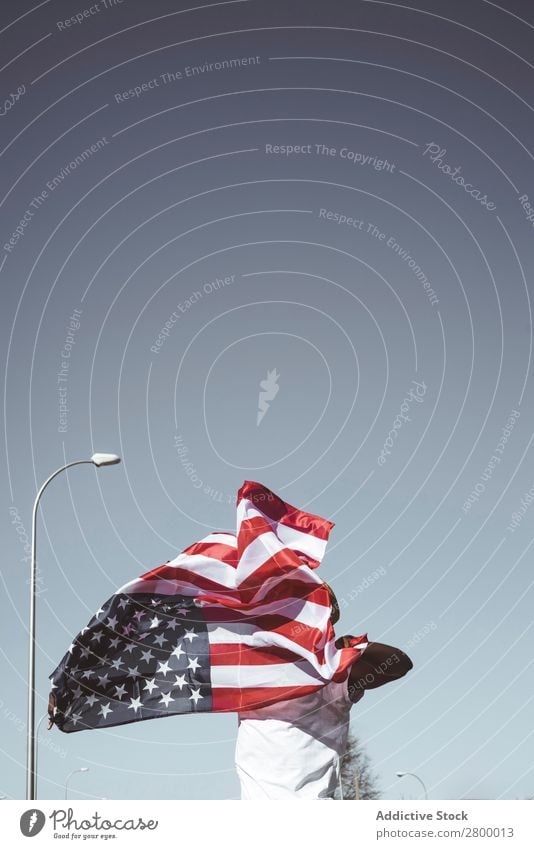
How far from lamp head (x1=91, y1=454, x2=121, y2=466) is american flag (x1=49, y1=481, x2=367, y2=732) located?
214 cm

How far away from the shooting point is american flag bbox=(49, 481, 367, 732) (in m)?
19.3

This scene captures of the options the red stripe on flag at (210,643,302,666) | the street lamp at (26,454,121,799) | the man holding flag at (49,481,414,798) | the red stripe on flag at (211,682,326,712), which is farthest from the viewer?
the red stripe on flag at (210,643,302,666)

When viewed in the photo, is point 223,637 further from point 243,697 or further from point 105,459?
point 105,459

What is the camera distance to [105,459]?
66.7ft

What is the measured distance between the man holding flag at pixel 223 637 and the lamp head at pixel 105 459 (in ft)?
6.99

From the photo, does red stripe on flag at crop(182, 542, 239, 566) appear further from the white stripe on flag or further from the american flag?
the white stripe on flag
